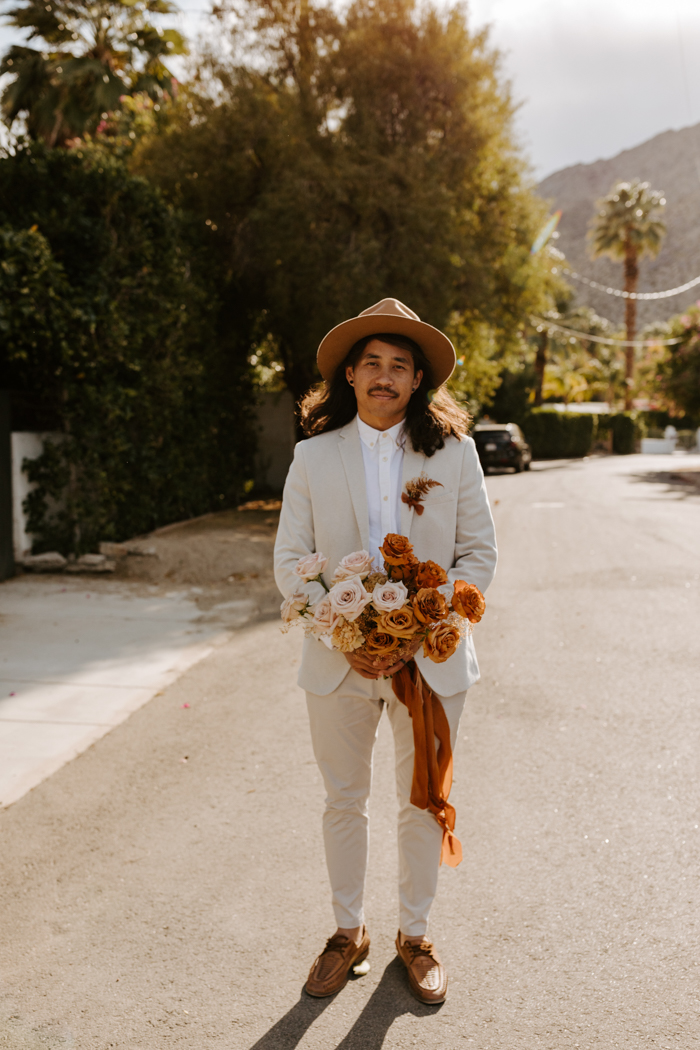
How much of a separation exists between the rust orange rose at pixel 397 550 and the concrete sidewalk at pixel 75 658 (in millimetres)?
2632

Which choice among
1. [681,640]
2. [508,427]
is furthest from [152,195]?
[508,427]

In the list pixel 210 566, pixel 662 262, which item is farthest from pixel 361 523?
pixel 662 262

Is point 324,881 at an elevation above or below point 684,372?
below

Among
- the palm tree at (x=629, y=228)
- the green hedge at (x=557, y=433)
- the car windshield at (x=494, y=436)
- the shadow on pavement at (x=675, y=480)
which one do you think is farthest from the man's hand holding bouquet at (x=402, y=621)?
the palm tree at (x=629, y=228)

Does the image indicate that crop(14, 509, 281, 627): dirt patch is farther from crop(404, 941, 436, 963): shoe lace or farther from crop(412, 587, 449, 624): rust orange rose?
crop(412, 587, 449, 624): rust orange rose

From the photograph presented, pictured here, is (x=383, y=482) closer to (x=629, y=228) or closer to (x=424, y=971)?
(x=424, y=971)

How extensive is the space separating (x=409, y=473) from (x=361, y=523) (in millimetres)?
227

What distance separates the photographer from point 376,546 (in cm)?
277

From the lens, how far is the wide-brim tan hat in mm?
2764

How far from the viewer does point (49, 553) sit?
31.0ft

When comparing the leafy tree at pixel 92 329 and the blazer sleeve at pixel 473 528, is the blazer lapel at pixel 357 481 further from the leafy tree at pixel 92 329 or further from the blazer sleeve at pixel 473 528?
the leafy tree at pixel 92 329

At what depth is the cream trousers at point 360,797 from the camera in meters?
2.73

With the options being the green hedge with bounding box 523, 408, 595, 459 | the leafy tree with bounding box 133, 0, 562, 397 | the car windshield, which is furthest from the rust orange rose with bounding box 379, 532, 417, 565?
the green hedge with bounding box 523, 408, 595, 459

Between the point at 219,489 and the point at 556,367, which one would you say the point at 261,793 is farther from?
the point at 556,367
